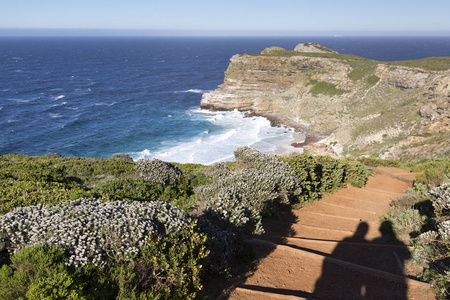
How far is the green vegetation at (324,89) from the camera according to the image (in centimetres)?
6654

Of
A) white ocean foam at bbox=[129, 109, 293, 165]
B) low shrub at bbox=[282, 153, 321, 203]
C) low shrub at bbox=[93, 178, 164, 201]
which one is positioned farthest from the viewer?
white ocean foam at bbox=[129, 109, 293, 165]

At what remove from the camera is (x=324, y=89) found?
68.9 meters

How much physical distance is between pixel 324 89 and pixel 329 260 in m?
67.9

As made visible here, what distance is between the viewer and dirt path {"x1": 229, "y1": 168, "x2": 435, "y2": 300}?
6242mm

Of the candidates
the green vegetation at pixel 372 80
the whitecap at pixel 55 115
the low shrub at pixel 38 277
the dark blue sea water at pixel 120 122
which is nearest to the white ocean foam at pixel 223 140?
the dark blue sea water at pixel 120 122

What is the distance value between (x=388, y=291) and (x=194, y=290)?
4.59 meters

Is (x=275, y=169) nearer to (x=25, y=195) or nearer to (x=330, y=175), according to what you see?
(x=330, y=175)

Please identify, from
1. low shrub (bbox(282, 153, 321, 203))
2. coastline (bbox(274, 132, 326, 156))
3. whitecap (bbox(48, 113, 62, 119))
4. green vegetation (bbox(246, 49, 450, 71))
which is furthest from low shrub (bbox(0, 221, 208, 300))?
whitecap (bbox(48, 113, 62, 119))

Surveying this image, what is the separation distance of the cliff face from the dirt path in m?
24.6

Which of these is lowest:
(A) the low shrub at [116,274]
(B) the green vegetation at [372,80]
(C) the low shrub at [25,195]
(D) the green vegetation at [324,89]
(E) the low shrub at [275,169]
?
(E) the low shrub at [275,169]

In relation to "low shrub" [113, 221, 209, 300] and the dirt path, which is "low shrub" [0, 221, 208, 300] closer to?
"low shrub" [113, 221, 209, 300]

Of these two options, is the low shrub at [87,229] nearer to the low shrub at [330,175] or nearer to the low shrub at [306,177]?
the low shrub at [306,177]

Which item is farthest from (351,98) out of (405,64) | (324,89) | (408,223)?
(408,223)

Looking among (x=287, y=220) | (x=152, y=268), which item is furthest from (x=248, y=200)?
(x=152, y=268)
